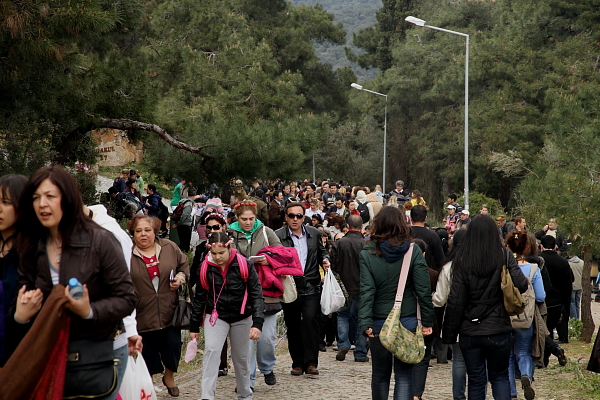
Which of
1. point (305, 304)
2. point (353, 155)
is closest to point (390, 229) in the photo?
point (305, 304)

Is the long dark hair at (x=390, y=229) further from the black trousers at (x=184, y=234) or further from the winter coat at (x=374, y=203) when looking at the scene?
the winter coat at (x=374, y=203)

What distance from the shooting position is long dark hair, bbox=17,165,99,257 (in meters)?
3.68

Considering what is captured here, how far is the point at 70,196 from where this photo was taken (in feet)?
12.1

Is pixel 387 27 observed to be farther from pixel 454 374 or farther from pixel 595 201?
pixel 454 374

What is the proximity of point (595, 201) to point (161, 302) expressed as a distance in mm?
6894

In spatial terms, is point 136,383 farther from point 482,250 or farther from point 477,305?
point 482,250

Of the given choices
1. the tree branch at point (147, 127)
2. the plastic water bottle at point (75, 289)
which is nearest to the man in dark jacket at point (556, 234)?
the tree branch at point (147, 127)

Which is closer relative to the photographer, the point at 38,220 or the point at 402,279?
the point at 38,220

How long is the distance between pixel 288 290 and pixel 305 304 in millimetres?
711

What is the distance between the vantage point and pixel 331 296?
8.85 metres

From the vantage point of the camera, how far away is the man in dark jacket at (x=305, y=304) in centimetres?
854

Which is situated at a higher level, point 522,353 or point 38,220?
point 38,220

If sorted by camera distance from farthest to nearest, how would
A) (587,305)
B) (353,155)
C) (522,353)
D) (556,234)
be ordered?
(353,155) < (556,234) < (587,305) < (522,353)

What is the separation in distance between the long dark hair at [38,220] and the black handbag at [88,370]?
49 centimetres
